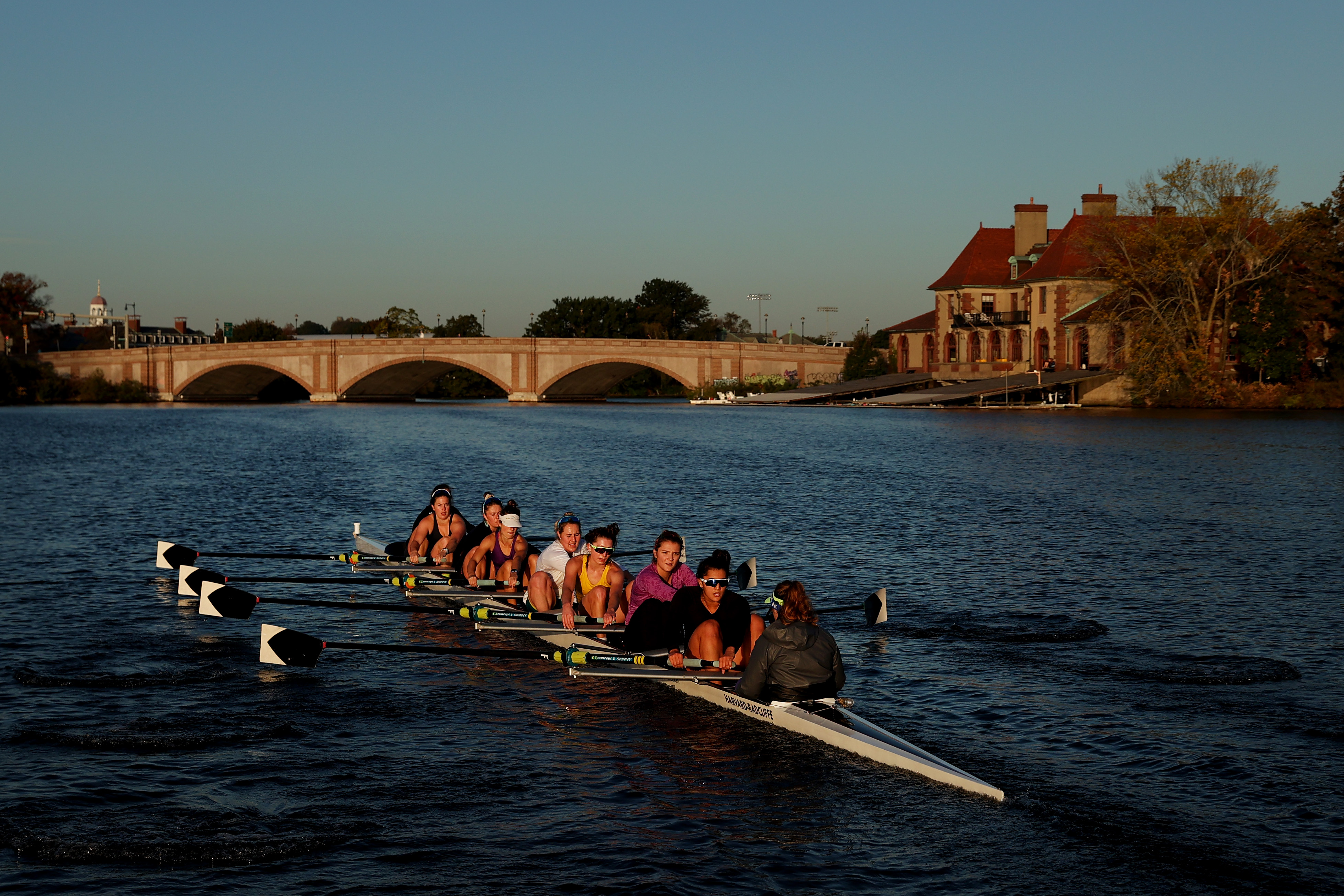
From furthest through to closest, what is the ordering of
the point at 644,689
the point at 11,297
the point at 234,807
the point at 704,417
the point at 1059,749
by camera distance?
the point at 11,297, the point at 704,417, the point at 644,689, the point at 1059,749, the point at 234,807

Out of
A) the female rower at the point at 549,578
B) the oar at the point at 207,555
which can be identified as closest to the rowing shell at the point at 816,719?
the female rower at the point at 549,578

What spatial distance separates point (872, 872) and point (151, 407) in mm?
118221

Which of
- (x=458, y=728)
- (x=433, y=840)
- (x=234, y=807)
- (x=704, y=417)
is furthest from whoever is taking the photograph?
(x=704, y=417)

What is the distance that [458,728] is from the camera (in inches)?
494

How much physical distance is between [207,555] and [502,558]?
676 centimetres

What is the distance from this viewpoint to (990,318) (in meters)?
99.6

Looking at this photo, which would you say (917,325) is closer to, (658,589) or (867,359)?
(867,359)

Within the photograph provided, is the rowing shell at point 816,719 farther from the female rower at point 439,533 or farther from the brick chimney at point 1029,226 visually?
the brick chimney at point 1029,226

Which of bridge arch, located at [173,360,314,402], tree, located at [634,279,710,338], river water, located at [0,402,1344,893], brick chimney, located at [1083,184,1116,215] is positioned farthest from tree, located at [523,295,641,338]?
river water, located at [0,402,1344,893]

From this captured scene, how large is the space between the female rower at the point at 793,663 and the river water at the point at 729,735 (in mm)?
565

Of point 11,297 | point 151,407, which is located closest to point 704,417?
point 151,407

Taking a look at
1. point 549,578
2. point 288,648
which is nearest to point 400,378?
point 549,578

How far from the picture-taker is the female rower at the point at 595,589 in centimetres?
1465

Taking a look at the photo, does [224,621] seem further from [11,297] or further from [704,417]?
[11,297]
